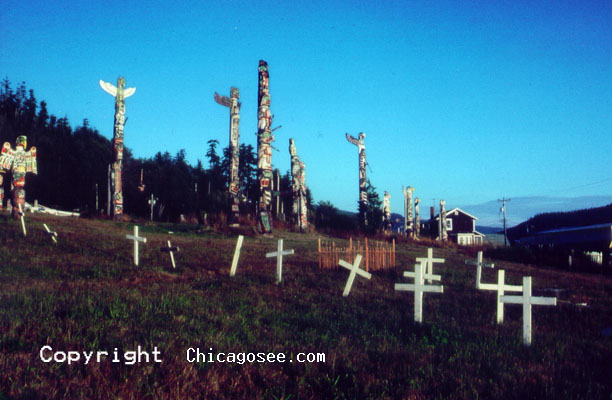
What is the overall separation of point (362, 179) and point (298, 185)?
6404 mm

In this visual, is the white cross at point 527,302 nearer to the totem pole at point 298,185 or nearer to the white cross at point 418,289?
the white cross at point 418,289

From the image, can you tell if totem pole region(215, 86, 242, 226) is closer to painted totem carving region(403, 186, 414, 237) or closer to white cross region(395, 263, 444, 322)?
painted totem carving region(403, 186, 414, 237)

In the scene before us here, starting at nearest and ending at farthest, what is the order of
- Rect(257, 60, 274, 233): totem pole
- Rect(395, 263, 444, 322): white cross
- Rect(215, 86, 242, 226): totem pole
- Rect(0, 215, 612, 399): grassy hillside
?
1. Rect(0, 215, 612, 399): grassy hillside
2. Rect(395, 263, 444, 322): white cross
3. Rect(257, 60, 274, 233): totem pole
4. Rect(215, 86, 242, 226): totem pole

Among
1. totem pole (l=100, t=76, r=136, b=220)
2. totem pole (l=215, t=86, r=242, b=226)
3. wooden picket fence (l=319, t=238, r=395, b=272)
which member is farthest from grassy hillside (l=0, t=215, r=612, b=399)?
totem pole (l=215, t=86, r=242, b=226)

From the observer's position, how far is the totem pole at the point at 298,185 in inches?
1119

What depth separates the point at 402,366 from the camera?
18.1ft

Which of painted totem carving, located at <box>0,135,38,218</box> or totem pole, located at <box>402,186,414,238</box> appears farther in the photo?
totem pole, located at <box>402,186,414,238</box>

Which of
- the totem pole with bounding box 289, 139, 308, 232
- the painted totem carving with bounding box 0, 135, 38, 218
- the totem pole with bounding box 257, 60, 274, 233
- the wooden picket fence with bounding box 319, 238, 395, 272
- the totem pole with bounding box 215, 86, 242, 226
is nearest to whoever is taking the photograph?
the wooden picket fence with bounding box 319, 238, 395, 272

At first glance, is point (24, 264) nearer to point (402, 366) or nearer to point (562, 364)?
point (402, 366)

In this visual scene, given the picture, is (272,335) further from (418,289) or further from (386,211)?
(386,211)

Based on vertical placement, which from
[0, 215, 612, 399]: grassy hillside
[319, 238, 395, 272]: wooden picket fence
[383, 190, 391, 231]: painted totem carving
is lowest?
[0, 215, 612, 399]: grassy hillside

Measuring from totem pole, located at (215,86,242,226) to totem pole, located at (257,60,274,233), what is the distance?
324 centimetres

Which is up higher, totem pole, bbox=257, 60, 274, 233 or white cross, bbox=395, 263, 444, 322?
totem pole, bbox=257, 60, 274, 233

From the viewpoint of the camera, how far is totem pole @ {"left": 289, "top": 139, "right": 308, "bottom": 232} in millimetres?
28422
